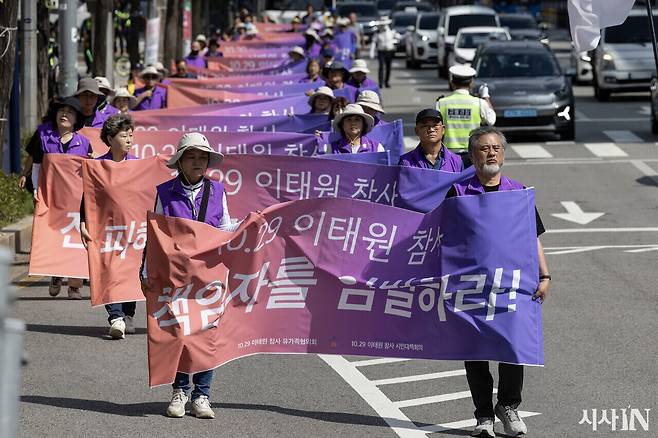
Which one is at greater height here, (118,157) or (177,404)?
(118,157)

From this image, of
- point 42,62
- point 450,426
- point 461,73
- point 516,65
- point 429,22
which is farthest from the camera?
point 429,22

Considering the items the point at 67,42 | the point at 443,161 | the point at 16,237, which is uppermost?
the point at 443,161

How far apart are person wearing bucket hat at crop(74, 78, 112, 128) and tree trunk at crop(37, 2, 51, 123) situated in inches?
289

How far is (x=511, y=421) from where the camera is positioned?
8.29 meters

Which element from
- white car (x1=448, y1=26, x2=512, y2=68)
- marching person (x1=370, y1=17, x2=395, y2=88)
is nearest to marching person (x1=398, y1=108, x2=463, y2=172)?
white car (x1=448, y1=26, x2=512, y2=68)

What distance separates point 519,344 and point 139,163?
4565mm

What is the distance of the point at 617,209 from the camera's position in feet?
63.7

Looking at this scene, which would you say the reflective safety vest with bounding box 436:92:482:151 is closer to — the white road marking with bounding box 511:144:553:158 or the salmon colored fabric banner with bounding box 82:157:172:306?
the salmon colored fabric banner with bounding box 82:157:172:306

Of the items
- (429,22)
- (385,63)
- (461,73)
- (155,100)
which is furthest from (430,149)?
(429,22)

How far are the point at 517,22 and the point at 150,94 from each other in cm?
3125

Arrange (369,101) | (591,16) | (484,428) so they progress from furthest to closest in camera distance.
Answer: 1. (369,101)
2. (591,16)
3. (484,428)

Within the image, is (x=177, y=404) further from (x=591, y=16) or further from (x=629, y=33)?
(x=629, y=33)

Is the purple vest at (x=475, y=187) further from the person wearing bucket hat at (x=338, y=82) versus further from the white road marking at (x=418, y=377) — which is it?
the person wearing bucket hat at (x=338, y=82)

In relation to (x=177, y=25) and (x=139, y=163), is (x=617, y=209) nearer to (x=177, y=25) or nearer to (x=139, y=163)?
(x=139, y=163)
